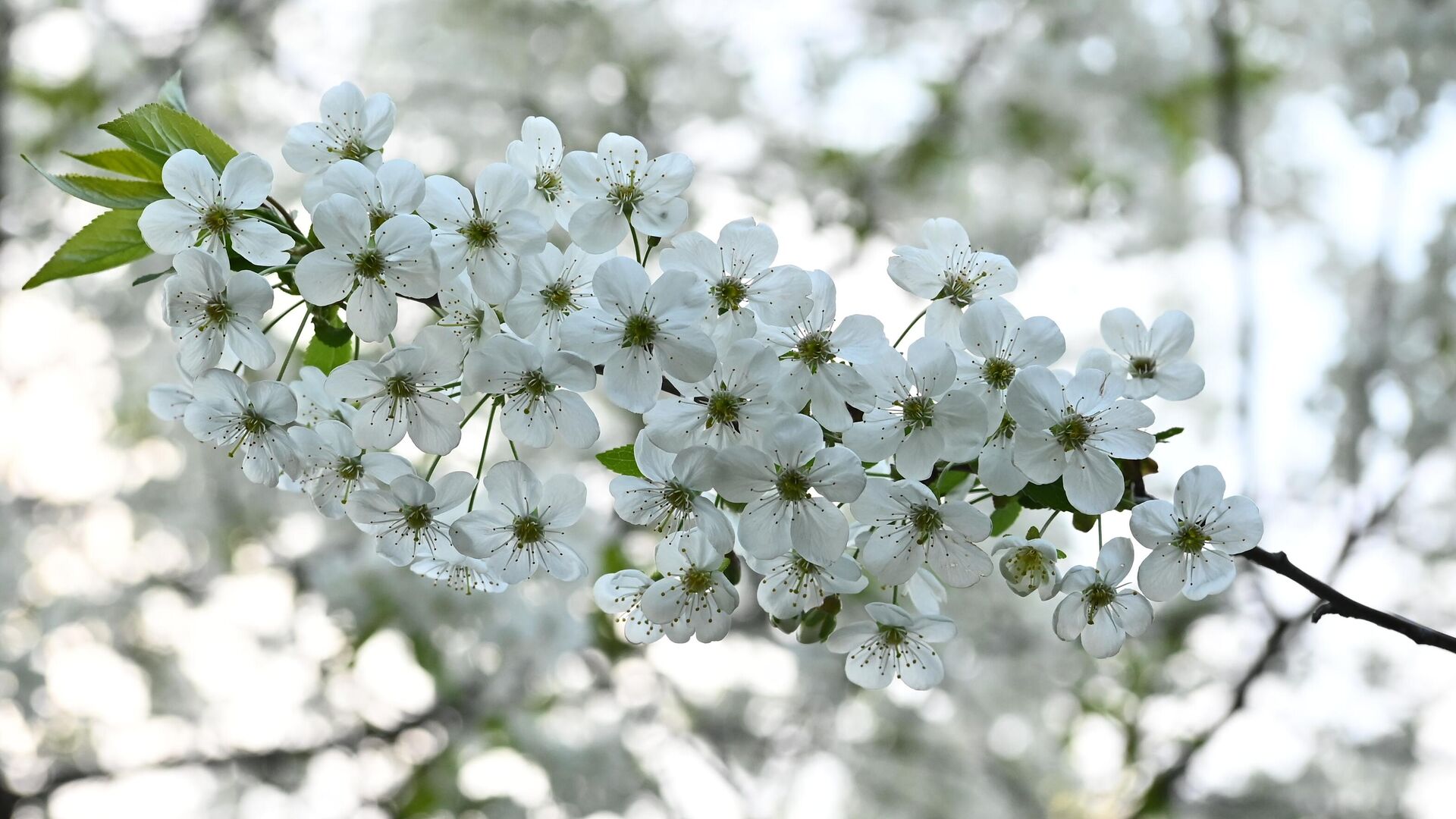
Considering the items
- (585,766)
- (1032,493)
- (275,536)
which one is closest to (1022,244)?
(585,766)

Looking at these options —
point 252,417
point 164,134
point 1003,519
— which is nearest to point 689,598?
point 1003,519

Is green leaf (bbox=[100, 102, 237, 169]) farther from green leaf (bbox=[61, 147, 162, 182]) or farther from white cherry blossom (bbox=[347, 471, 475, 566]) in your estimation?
white cherry blossom (bbox=[347, 471, 475, 566])

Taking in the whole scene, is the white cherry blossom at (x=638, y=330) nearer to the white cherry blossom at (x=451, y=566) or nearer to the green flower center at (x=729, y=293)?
the green flower center at (x=729, y=293)

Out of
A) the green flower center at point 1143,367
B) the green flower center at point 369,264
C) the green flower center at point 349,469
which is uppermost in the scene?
the green flower center at point 1143,367

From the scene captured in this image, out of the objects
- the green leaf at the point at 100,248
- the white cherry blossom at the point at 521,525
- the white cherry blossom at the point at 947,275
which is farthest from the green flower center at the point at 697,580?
the green leaf at the point at 100,248

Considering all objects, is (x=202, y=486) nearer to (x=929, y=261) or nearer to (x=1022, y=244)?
(x=1022, y=244)

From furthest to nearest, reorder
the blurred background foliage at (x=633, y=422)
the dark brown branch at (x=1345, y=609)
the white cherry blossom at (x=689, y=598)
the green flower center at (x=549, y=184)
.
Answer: the blurred background foliage at (x=633, y=422) < the green flower center at (x=549, y=184) < the white cherry blossom at (x=689, y=598) < the dark brown branch at (x=1345, y=609)

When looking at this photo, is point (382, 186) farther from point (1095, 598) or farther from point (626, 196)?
point (1095, 598)

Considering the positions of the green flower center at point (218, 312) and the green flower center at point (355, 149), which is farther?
the green flower center at point (355, 149)
